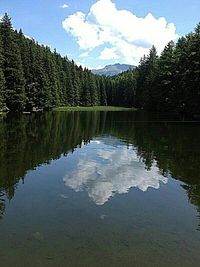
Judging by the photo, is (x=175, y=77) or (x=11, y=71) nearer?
(x=11, y=71)

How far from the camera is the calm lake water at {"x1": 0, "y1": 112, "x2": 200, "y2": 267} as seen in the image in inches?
335

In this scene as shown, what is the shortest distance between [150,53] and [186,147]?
102 metres

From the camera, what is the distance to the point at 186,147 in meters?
27.0

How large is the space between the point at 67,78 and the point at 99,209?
129219 millimetres

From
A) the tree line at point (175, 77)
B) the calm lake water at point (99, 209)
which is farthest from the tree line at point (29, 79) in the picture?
the calm lake water at point (99, 209)

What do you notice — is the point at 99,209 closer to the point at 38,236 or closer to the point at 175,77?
the point at 38,236

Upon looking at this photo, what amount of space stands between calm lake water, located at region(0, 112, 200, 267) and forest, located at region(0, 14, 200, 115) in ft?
138

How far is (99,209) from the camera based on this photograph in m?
12.1

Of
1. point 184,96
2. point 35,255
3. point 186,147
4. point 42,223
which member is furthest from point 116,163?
point 184,96

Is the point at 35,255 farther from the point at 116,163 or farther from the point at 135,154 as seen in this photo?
the point at 135,154

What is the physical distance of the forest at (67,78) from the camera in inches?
2564

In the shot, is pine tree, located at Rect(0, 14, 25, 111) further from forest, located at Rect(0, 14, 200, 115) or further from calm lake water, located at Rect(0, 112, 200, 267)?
calm lake water, located at Rect(0, 112, 200, 267)

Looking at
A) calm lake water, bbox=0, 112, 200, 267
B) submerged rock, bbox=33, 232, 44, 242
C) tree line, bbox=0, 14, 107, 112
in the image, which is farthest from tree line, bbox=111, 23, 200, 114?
submerged rock, bbox=33, 232, 44, 242

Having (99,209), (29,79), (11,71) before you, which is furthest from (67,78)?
(99,209)
